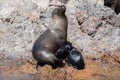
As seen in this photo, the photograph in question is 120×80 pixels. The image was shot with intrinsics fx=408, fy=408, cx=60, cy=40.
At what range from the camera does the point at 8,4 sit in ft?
44.7

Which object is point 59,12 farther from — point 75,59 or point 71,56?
point 75,59

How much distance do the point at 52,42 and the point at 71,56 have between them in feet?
2.35

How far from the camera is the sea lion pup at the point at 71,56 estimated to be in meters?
11.2

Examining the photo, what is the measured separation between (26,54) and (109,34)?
274cm

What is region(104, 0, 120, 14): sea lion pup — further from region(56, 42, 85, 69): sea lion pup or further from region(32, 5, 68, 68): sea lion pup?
region(56, 42, 85, 69): sea lion pup

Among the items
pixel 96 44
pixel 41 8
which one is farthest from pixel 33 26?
pixel 96 44

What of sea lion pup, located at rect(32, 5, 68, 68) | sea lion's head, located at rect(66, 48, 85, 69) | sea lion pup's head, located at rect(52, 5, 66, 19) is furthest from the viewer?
sea lion pup's head, located at rect(52, 5, 66, 19)

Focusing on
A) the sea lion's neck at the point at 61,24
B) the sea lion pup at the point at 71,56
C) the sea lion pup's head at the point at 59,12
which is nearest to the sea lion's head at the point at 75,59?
the sea lion pup at the point at 71,56

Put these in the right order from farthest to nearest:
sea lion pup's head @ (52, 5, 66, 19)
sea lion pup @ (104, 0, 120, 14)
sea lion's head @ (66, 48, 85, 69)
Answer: sea lion pup @ (104, 0, 120, 14), sea lion pup's head @ (52, 5, 66, 19), sea lion's head @ (66, 48, 85, 69)

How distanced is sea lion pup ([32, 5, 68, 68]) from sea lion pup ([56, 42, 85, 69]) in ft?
0.56

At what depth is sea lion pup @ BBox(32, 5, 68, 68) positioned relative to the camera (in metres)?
11.1

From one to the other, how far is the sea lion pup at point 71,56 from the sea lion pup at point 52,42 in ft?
0.56

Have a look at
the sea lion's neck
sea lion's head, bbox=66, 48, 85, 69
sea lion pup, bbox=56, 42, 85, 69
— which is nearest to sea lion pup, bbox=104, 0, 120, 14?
the sea lion's neck

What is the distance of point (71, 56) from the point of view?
1137cm
